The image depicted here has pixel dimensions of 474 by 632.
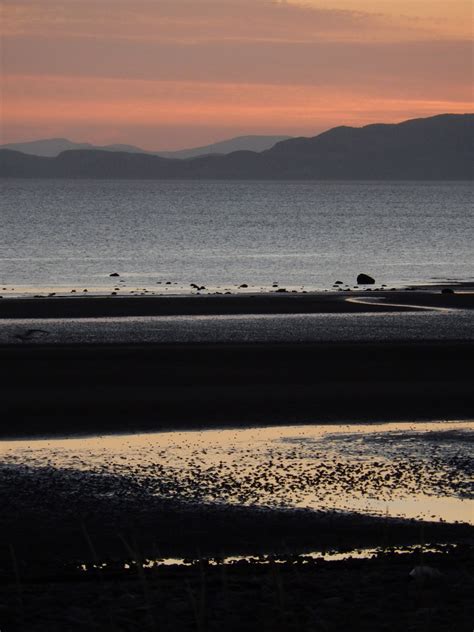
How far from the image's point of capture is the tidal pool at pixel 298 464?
45.6 feet

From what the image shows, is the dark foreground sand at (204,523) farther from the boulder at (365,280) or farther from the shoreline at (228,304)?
the boulder at (365,280)

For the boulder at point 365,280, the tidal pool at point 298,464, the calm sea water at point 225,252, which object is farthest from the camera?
the calm sea water at point 225,252

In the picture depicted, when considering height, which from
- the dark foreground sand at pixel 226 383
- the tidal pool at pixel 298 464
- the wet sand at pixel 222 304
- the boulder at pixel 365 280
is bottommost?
the tidal pool at pixel 298 464

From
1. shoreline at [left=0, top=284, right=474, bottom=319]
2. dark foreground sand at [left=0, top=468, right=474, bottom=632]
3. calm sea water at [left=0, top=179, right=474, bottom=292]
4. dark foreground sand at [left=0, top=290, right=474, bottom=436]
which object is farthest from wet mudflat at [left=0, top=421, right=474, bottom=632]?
calm sea water at [left=0, top=179, right=474, bottom=292]

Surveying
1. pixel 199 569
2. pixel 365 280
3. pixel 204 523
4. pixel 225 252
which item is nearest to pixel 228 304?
pixel 365 280

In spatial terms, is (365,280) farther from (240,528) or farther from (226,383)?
(240,528)

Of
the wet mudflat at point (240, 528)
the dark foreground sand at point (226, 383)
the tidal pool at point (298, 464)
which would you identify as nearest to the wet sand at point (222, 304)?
the dark foreground sand at point (226, 383)

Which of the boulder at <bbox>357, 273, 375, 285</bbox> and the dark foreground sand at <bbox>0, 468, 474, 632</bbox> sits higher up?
the boulder at <bbox>357, 273, 375, 285</bbox>

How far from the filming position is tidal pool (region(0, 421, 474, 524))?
45.6 ft

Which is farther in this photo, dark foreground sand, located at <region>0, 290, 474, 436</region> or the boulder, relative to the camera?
the boulder

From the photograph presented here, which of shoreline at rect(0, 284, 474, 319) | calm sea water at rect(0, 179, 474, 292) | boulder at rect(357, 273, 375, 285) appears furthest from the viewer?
calm sea water at rect(0, 179, 474, 292)

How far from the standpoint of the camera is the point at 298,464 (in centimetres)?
1578

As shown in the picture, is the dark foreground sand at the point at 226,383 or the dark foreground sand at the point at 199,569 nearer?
the dark foreground sand at the point at 199,569

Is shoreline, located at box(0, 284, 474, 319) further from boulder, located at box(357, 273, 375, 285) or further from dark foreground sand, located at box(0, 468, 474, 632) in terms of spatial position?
dark foreground sand, located at box(0, 468, 474, 632)
